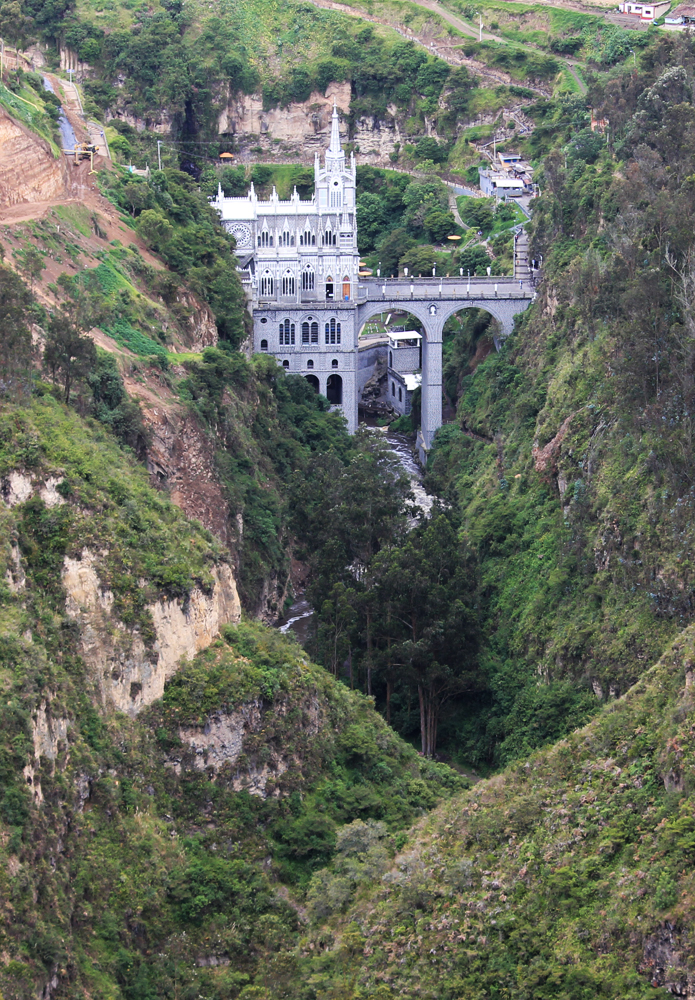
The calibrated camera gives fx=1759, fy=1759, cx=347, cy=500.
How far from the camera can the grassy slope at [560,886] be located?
47.6 metres

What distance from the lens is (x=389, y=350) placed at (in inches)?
5251

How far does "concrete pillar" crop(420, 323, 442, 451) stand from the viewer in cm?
12056

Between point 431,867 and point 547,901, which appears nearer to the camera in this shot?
point 547,901

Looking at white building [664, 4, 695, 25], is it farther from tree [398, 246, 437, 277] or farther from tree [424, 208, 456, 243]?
tree [398, 246, 437, 277]

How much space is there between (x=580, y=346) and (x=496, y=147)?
2220 inches

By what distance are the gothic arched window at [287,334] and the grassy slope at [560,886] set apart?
2607 inches

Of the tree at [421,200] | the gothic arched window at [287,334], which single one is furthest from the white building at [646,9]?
the gothic arched window at [287,334]

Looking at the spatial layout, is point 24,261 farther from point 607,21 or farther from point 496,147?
point 607,21

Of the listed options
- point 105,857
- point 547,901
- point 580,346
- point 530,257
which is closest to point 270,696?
point 105,857

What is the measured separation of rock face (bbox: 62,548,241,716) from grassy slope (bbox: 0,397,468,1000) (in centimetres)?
50

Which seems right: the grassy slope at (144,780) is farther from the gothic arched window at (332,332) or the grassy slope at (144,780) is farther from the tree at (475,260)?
the tree at (475,260)

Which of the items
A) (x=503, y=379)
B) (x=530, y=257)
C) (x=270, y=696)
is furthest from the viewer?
(x=530, y=257)

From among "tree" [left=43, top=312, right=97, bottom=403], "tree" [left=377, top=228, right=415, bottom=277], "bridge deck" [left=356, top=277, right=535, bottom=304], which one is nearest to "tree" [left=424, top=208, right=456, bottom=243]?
"tree" [left=377, top=228, right=415, bottom=277]

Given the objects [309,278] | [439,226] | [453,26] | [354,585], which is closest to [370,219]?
[439,226]
